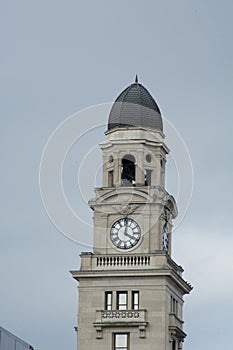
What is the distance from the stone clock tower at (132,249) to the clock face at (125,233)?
3.3 inches

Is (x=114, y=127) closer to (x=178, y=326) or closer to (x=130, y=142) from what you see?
(x=130, y=142)

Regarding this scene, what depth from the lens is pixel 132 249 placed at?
6156 inches

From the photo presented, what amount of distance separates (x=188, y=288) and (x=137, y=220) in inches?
349

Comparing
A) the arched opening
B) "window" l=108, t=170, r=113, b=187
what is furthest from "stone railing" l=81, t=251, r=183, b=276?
the arched opening

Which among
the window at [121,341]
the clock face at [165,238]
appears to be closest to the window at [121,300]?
the window at [121,341]

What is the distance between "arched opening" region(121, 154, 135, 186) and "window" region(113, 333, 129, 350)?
14.0 m

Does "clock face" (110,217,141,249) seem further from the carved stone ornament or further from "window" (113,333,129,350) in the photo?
"window" (113,333,129,350)

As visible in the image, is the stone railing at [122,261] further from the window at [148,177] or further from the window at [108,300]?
the window at [148,177]

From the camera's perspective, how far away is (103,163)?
16012 centimetres

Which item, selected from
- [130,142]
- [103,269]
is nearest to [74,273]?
[103,269]

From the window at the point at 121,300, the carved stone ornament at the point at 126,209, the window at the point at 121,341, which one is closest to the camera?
the window at the point at 121,341

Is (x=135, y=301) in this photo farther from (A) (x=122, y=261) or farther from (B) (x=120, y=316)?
(A) (x=122, y=261)

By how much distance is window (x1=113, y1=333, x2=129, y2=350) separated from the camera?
502ft

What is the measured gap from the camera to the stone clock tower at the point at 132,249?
153 metres
